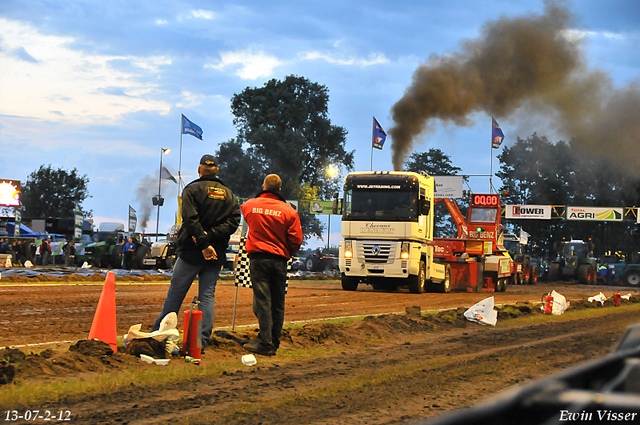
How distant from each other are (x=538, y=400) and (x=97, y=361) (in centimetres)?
544

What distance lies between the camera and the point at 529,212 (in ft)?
177

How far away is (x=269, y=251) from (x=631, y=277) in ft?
135

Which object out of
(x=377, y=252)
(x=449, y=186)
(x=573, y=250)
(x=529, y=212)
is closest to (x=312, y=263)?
(x=573, y=250)

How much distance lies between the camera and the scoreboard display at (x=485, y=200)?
30594 mm

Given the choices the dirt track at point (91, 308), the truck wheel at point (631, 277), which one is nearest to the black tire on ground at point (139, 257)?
the dirt track at point (91, 308)

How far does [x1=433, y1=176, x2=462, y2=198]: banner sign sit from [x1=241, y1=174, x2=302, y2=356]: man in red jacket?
50620 millimetres

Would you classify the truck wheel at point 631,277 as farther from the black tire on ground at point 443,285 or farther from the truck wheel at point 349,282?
the truck wheel at point 349,282

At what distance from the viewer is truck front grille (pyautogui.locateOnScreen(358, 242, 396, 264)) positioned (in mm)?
21422

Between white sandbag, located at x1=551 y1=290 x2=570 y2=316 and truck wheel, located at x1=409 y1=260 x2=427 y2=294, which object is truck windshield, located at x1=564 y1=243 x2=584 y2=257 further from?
white sandbag, located at x1=551 y1=290 x2=570 y2=316

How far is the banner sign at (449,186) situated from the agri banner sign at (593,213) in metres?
8.97

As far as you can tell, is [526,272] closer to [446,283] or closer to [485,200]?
[485,200]

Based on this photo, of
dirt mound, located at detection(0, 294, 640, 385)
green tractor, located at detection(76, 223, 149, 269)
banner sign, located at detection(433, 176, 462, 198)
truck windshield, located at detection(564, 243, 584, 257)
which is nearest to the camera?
dirt mound, located at detection(0, 294, 640, 385)

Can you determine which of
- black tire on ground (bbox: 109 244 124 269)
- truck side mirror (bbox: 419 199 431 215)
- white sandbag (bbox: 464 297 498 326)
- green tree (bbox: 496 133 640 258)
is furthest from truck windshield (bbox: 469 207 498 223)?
green tree (bbox: 496 133 640 258)

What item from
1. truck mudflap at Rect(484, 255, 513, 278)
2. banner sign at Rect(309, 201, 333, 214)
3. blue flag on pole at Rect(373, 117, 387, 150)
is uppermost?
blue flag on pole at Rect(373, 117, 387, 150)
